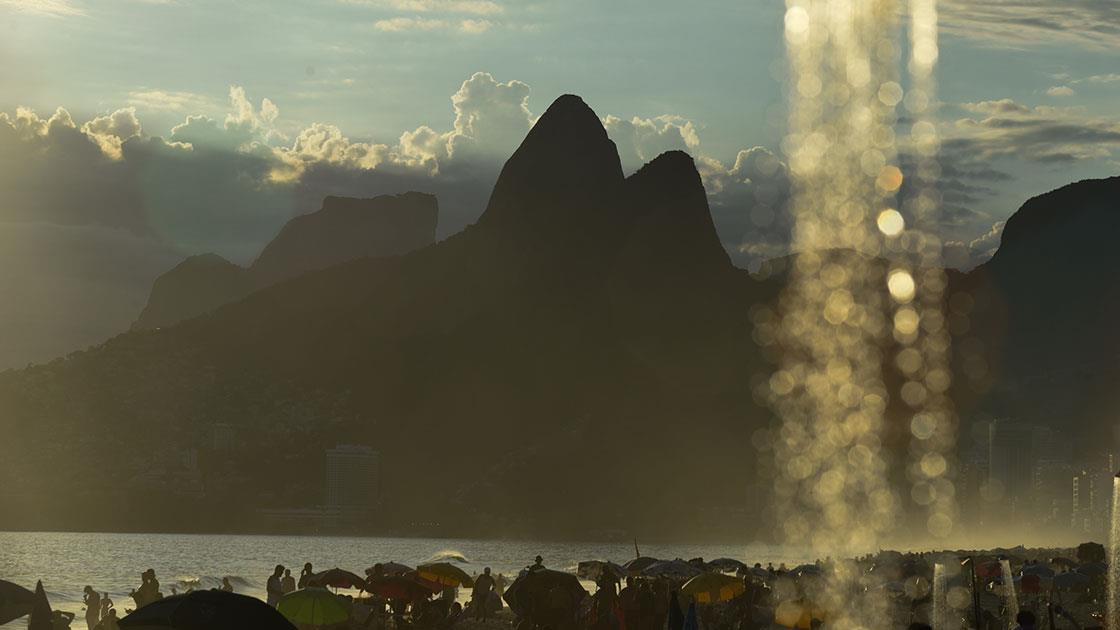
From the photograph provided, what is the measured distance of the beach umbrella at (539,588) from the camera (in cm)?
3547

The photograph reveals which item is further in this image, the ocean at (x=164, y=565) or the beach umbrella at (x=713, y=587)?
the ocean at (x=164, y=565)

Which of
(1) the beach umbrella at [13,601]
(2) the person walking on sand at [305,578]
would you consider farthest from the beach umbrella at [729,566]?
(1) the beach umbrella at [13,601]

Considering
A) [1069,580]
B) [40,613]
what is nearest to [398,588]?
[40,613]

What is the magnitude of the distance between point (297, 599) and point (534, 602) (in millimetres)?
5876

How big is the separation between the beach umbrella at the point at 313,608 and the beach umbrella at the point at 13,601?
5933mm

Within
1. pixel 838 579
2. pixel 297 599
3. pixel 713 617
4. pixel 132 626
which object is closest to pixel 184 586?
pixel 838 579

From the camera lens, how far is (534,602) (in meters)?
35.4

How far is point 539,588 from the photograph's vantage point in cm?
3559

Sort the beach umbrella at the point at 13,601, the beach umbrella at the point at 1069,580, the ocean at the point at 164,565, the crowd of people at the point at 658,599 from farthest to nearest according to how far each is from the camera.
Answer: the ocean at the point at 164,565
the beach umbrella at the point at 1069,580
the crowd of people at the point at 658,599
the beach umbrella at the point at 13,601

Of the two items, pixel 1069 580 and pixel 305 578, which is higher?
pixel 1069 580

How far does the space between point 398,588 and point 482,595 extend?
9477 mm

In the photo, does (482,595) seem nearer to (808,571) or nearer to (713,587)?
(713,587)

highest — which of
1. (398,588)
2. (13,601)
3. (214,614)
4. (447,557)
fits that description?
(447,557)

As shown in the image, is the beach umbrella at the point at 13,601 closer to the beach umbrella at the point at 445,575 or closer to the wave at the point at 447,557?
the beach umbrella at the point at 445,575
